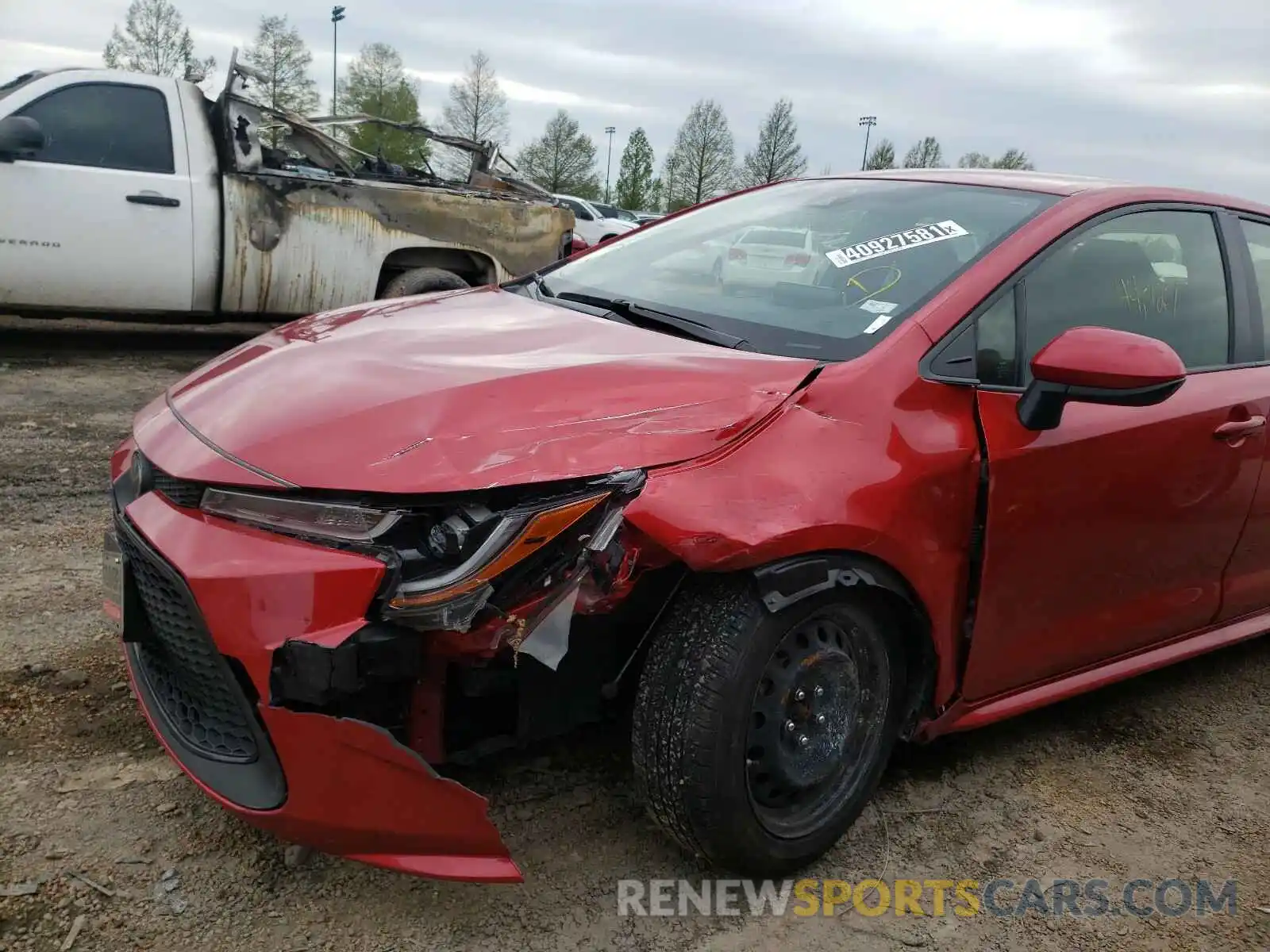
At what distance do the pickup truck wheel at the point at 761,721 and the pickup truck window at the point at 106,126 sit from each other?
5663 millimetres

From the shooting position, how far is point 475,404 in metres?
1.85

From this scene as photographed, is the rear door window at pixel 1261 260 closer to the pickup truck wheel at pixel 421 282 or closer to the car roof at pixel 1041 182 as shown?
the car roof at pixel 1041 182

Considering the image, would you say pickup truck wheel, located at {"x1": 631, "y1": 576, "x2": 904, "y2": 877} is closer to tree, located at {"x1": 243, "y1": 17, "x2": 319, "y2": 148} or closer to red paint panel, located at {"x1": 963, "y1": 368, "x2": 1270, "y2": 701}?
red paint panel, located at {"x1": 963, "y1": 368, "x2": 1270, "y2": 701}

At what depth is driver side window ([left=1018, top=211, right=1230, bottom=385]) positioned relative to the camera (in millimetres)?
2338

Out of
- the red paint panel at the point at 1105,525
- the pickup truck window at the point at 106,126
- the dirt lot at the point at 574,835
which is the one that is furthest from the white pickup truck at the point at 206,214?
the red paint panel at the point at 1105,525

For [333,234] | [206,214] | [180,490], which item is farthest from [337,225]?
[180,490]

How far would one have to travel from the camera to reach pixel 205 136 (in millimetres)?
6316

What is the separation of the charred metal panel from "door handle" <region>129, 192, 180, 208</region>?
0.32 m

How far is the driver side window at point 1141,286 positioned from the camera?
2.34 metres

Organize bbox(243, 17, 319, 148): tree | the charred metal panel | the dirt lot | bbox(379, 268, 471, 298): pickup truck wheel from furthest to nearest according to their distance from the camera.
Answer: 1. bbox(243, 17, 319, 148): tree
2. bbox(379, 268, 471, 298): pickup truck wheel
3. the charred metal panel
4. the dirt lot

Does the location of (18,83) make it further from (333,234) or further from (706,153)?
(706,153)

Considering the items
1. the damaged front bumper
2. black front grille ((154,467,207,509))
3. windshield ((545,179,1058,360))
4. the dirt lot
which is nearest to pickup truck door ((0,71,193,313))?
the dirt lot

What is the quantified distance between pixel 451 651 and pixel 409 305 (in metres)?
1.31

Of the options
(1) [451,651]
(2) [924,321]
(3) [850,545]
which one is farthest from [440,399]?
(2) [924,321]
